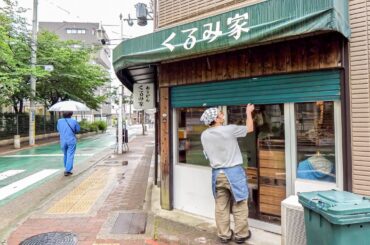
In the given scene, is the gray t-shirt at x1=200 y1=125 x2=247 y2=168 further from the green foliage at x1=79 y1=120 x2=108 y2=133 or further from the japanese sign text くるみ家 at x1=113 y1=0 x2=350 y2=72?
the green foliage at x1=79 y1=120 x2=108 y2=133

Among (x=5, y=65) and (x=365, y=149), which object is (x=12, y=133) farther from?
(x=365, y=149)

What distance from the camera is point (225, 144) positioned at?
466cm

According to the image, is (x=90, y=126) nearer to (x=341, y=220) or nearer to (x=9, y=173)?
(x=9, y=173)

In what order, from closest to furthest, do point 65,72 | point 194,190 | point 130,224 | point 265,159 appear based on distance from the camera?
point 265,159
point 130,224
point 194,190
point 65,72

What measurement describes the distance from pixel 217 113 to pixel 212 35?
104 cm

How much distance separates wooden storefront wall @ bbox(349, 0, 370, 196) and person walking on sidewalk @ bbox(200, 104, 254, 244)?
4.12ft

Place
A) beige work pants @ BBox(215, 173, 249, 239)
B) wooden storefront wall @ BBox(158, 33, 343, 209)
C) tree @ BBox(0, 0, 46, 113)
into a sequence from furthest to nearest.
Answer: tree @ BBox(0, 0, 46, 113) < beige work pants @ BBox(215, 173, 249, 239) < wooden storefront wall @ BBox(158, 33, 343, 209)

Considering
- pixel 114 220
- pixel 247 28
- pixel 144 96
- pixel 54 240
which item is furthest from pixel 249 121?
pixel 144 96

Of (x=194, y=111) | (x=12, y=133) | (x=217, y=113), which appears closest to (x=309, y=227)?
(x=217, y=113)

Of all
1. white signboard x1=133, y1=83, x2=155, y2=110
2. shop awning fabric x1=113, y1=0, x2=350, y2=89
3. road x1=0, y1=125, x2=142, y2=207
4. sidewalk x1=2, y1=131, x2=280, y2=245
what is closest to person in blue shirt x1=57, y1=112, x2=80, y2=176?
road x1=0, y1=125, x2=142, y2=207

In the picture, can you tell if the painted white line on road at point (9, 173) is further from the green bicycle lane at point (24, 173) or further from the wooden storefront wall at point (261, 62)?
the wooden storefront wall at point (261, 62)

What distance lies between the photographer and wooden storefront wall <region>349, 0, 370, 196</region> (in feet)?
13.5

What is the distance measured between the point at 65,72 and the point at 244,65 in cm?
2329

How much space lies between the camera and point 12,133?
23.6 meters
